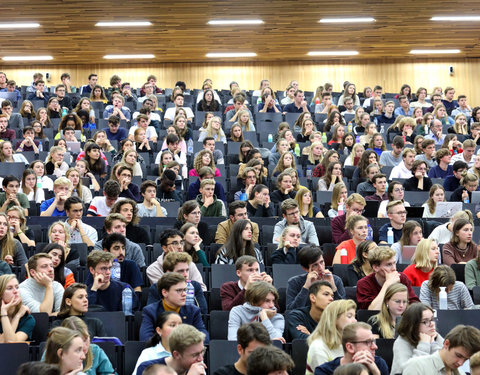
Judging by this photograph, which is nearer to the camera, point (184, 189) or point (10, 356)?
point (10, 356)

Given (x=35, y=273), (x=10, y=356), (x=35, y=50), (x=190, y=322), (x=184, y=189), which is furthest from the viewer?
(x=35, y=50)

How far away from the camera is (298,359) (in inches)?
200

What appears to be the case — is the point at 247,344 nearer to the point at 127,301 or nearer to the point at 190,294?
the point at 190,294

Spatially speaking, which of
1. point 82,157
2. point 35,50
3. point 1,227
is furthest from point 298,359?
point 35,50

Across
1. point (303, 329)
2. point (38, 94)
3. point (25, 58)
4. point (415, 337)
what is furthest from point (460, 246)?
point (25, 58)

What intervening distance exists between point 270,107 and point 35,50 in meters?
5.62

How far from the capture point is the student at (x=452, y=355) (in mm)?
4445

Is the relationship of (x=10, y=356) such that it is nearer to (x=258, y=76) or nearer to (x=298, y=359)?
(x=298, y=359)

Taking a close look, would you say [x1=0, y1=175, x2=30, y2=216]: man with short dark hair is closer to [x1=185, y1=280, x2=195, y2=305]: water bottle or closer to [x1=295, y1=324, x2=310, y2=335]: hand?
[x1=185, y1=280, x2=195, y2=305]: water bottle

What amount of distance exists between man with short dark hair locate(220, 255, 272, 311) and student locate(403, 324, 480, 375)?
4.87ft

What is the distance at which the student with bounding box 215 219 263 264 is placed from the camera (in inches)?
269

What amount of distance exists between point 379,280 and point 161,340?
1852 mm

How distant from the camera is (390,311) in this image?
5.43 m

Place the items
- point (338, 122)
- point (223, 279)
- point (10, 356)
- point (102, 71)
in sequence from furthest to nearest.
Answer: point (102, 71)
point (338, 122)
point (223, 279)
point (10, 356)
